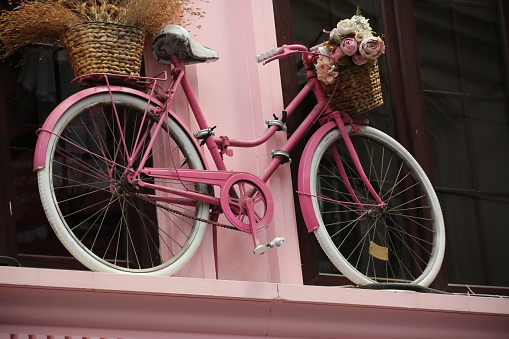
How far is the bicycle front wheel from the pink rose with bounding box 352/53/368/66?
309 mm

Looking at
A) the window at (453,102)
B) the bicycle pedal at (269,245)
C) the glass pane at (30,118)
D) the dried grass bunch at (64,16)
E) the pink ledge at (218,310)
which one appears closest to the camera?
the pink ledge at (218,310)

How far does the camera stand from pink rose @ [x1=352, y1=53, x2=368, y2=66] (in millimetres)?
5641

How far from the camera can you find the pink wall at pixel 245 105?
5535 millimetres

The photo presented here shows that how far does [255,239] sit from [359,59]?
93cm

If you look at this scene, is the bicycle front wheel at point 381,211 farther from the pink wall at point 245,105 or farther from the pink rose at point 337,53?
the pink rose at point 337,53

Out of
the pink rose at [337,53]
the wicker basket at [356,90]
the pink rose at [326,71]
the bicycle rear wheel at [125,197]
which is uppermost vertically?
the pink rose at [337,53]

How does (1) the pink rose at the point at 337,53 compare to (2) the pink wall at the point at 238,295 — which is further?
(1) the pink rose at the point at 337,53

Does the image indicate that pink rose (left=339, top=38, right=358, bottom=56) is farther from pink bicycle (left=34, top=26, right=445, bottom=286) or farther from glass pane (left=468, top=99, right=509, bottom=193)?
glass pane (left=468, top=99, right=509, bottom=193)

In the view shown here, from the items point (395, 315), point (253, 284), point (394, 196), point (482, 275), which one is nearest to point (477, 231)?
point (482, 275)

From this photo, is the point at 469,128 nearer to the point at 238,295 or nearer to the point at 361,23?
the point at 361,23

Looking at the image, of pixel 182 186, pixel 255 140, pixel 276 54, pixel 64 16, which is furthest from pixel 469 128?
pixel 64 16

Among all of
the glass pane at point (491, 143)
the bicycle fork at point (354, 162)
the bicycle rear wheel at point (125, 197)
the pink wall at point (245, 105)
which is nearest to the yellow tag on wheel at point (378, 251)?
the bicycle fork at point (354, 162)

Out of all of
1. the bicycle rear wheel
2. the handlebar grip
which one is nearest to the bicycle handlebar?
the handlebar grip

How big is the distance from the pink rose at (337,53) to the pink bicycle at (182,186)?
0.14m
